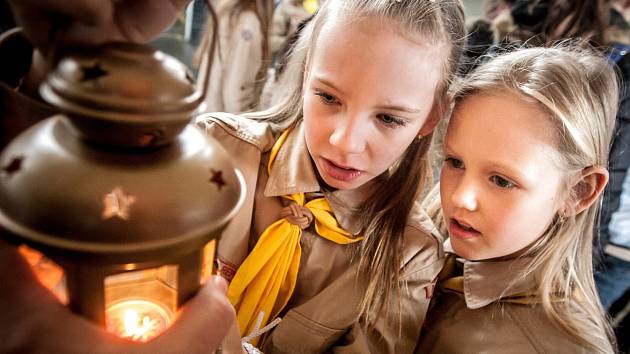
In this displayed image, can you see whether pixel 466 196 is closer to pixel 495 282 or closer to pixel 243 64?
pixel 495 282

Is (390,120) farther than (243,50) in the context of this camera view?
No

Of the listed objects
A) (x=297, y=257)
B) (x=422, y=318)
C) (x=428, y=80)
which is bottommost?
(x=422, y=318)

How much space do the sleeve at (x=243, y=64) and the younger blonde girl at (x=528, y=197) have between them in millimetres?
1405

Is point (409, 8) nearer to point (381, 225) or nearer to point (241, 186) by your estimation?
point (381, 225)

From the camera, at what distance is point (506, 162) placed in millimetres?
1026

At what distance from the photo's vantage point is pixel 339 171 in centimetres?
108

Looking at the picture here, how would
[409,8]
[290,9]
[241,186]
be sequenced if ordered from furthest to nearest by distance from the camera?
[290,9] < [409,8] < [241,186]

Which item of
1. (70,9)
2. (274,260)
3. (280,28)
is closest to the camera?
(70,9)

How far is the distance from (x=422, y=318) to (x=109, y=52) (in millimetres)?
1030

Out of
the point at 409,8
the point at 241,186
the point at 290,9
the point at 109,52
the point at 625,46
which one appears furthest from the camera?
the point at 290,9

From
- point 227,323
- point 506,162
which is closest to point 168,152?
point 227,323

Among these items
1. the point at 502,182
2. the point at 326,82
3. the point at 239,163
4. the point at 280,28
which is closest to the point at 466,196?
the point at 502,182

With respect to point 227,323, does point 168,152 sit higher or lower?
higher

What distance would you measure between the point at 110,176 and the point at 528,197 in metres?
0.92
